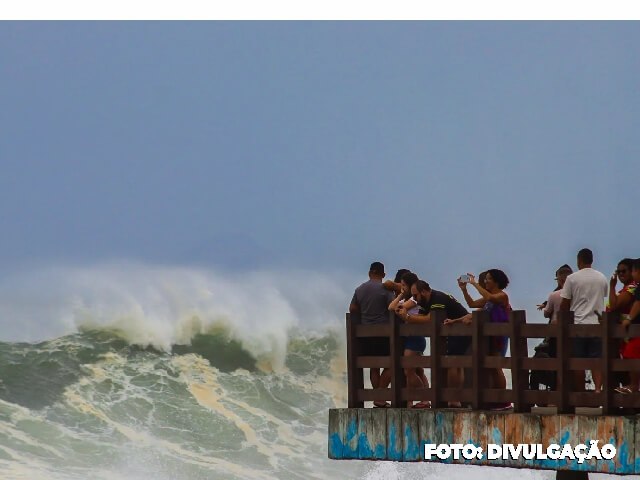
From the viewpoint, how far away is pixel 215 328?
→ 6700 centimetres

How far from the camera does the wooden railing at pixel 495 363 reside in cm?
1443

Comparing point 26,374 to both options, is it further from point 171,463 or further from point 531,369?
point 531,369

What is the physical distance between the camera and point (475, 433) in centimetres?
1520

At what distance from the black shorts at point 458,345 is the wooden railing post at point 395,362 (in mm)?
613

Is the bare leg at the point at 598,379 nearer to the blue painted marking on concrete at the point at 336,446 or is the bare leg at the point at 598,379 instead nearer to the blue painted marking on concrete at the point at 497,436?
the blue painted marking on concrete at the point at 497,436

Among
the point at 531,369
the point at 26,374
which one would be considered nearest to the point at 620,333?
the point at 531,369

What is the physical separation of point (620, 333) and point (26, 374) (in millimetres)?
50336

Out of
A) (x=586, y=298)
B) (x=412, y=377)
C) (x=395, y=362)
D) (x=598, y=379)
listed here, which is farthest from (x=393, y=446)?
(x=586, y=298)

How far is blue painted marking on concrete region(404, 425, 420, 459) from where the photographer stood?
15.6 m

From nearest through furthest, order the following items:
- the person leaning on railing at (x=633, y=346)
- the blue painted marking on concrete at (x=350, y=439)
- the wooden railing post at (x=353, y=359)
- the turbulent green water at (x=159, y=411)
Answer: the person leaning on railing at (x=633, y=346), the blue painted marking on concrete at (x=350, y=439), the wooden railing post at (x=353, y=359), the turbulent green water at (x=159, y=411)

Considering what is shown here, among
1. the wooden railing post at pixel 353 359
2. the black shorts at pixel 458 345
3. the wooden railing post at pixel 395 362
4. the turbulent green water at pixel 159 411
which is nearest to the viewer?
the black shorts at pixel 458 345

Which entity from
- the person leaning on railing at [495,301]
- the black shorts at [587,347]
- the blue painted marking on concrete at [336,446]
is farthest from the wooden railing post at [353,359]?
the black shorts at [587,347]

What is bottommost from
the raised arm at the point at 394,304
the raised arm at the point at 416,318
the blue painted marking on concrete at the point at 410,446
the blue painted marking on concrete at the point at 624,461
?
the blue painted marking on concrete at the point at 624,461

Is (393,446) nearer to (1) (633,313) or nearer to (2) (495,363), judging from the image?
(2) (495,363)
